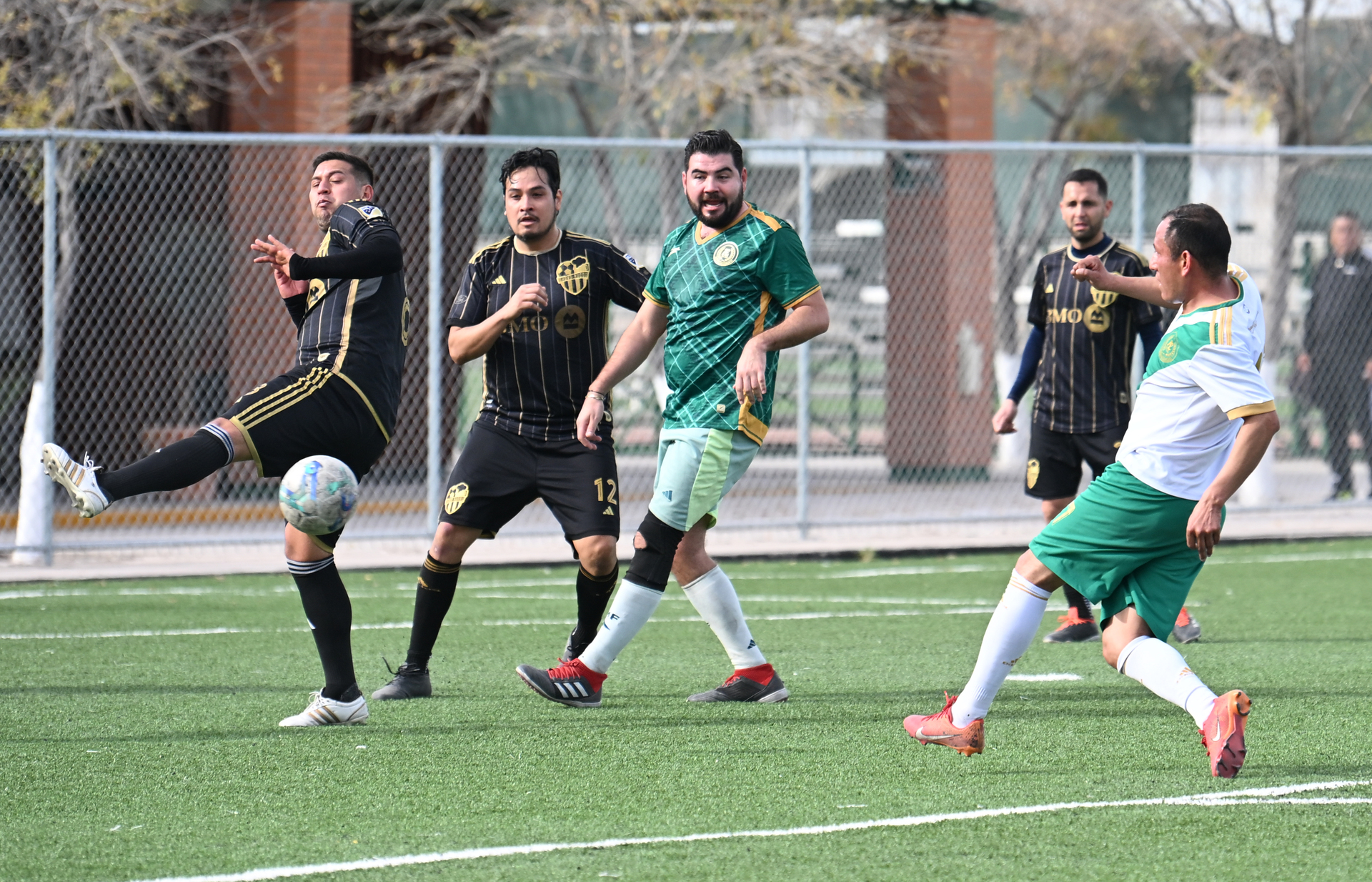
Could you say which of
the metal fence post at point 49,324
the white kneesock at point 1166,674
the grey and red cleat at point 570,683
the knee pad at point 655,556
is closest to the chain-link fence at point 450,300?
the metal fence post at point 49,324

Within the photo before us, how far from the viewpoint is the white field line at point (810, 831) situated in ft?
13.1

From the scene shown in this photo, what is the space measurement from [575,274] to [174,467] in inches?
69.1

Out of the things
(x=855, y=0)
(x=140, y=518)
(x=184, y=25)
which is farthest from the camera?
(x=855, y=0)

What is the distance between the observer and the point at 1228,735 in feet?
14.9

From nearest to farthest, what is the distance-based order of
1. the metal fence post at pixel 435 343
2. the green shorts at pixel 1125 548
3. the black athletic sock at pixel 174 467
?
the green shorts at pixel 1125 548 < the black athletic sock at pixel 174 467 < the metal fence post at pixel 435 343

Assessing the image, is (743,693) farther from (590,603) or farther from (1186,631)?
(1186,631)

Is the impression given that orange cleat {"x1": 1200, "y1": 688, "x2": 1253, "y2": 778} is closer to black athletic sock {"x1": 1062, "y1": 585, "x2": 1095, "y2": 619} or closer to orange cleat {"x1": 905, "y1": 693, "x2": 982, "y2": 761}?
orange cleat {"x1": 905, "y1": 693, "x2": 982, "y2": 761}

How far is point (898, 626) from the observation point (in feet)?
28.0

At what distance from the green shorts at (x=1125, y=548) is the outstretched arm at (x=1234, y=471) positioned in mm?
166

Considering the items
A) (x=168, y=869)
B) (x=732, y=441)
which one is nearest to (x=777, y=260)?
(x=732, y=441)

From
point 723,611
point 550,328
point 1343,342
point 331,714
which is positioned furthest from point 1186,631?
point 1343,342

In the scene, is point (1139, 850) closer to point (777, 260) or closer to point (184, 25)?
point (777, 260)

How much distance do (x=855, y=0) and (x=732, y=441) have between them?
35.3 feet

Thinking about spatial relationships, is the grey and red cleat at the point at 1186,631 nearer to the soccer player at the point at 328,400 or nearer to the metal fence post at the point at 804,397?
the soccer player at the point at 328,400
